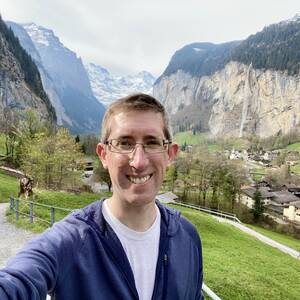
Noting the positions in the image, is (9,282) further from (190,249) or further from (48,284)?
(190,249)

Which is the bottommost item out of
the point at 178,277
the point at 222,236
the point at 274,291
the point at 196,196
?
the point at 196,196

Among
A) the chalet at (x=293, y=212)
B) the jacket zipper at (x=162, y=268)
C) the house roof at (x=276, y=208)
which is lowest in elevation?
the house roof at (x=276, y=208)

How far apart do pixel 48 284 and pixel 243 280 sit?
32.4 feet

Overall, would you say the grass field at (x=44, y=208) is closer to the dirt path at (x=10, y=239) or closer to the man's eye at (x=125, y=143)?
the dirt path at (x=10, y=239)

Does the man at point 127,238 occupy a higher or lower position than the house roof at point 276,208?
higher

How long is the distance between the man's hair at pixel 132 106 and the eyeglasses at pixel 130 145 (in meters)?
0.12

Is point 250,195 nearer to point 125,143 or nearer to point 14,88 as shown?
point 125,143

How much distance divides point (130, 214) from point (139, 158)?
1.22 feet

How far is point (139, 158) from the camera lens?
7.37ft

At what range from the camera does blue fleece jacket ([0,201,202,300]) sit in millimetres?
1703

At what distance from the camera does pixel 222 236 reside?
2359 cm

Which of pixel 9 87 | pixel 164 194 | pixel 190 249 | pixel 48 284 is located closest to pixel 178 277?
pixel 190 249

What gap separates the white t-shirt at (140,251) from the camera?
214 cm

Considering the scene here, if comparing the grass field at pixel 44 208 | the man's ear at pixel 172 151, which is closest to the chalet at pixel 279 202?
the grass field at pixel 44 208
